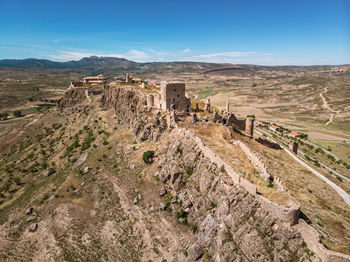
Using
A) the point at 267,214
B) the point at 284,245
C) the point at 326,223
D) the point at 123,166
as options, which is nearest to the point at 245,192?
the point at 267,214

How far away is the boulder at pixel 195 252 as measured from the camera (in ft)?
76.2

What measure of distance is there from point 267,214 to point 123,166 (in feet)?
97.9

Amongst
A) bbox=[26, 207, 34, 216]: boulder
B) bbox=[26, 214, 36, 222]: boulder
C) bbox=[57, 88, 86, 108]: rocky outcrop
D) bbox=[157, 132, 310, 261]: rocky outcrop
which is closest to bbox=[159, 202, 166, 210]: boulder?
bbox=[157, 132, 310, 261]: rocky outcrop

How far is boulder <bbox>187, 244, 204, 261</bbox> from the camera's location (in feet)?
76.2

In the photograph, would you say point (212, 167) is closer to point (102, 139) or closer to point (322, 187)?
point (322, 187)

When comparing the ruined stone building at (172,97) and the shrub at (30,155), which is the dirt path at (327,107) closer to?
the ruined stone building at (172,97)

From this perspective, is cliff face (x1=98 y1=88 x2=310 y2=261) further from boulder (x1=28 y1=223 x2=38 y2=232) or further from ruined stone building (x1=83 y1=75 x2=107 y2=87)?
ruined stone building (x1=83 y1=75 x2=107 y2=87)

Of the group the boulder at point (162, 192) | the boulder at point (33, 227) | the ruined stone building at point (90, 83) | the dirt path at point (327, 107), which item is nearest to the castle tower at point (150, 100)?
the boulder at point (162, 192)

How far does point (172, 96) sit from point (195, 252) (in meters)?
32.4

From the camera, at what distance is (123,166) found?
41688mm

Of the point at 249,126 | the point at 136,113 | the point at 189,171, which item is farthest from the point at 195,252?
the point at 136,113

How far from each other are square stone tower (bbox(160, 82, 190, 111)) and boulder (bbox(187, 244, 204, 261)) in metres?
30.3

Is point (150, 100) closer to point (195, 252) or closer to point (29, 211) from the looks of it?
point (29, 211)

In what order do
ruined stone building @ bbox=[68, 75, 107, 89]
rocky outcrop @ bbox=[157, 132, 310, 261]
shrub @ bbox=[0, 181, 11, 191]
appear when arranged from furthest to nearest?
ruined stone building @ bbox=[68, 75, 107, 89], shrub @ bbox=[0, 181, 11, 191], rocky outcrop @ bbox=[157, 132, 310, 261]
